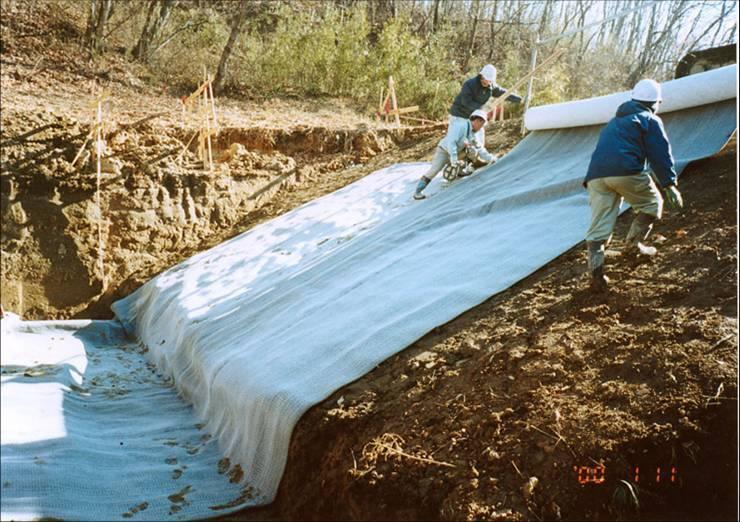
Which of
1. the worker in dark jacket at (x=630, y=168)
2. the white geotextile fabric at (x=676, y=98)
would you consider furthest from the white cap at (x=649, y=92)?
the white geotextile fabric at (x=676, y=98)

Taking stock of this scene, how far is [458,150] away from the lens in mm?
7289

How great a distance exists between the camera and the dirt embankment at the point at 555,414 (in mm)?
2623

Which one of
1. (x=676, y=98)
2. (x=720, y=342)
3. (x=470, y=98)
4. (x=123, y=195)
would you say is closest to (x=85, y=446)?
(x=720, y=342)

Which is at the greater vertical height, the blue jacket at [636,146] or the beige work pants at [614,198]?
the blue jacket at [636,146]

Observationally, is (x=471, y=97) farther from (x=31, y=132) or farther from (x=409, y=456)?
(x=409, y=456)

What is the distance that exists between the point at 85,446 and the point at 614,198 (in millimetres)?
3036

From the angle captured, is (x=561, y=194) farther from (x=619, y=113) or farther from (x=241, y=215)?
(x=241, y=215)

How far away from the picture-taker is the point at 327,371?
11.9 ft

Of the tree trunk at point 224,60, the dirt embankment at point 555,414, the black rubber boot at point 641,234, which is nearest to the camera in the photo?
the dirt embankment at point 555,414

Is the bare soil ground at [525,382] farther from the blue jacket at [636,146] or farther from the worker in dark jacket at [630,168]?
the blue jacket at [636,146]

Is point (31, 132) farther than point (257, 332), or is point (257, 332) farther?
point (31, 132)

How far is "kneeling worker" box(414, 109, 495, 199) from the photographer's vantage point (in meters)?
7.18

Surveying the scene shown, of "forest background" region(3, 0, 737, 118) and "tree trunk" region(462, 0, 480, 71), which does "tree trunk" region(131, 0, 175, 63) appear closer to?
"forest background" region(3, 0, 737, 118)

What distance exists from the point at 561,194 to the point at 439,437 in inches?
119
